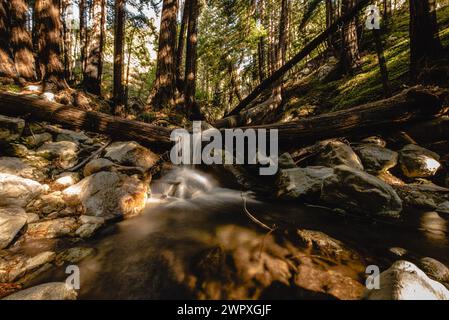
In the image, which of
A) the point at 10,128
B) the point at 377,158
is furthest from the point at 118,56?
the point at 377,158

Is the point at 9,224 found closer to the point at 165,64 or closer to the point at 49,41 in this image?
the point at 49,41

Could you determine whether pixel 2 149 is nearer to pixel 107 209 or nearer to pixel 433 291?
pixel 107 209

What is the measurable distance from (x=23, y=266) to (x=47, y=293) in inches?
25.6

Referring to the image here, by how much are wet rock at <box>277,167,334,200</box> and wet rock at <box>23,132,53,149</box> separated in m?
4.71

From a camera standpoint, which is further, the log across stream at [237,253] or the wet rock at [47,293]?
the log across stream at [237,253]

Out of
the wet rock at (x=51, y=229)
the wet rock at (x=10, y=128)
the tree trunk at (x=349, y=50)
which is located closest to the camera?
the wet rock at (x=51, y=229)

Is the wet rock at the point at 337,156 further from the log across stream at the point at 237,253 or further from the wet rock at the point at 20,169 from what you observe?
the wet rock at the point at 20,169

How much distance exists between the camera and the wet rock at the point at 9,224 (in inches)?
96.8

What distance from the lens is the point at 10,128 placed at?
4.23 metres

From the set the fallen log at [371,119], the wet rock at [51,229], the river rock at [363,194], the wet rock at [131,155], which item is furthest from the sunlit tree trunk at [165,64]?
the river rock at [363,194]

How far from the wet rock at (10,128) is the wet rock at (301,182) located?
4.94 m

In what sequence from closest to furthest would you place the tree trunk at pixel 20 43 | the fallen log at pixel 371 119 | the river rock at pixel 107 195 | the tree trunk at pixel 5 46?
the river rock at pixel 107 195 → the fallen log at pixel 371 119 → the tree trunk at pixel 5 46 → the tree trunk at pixel 20 43

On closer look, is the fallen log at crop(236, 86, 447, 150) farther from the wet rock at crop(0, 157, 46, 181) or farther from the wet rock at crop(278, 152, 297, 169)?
the wet rock at crop(0, 157, 46, 181)

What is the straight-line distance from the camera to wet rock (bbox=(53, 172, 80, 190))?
372cm
